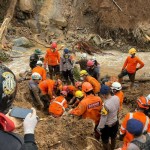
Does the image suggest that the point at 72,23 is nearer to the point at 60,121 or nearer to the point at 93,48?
the point at 93,48

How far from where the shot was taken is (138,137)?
14.7 feet

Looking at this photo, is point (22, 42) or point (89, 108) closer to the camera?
point (89, 108)

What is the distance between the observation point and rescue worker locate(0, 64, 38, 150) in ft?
7.84

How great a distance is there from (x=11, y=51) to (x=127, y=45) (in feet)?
19.0

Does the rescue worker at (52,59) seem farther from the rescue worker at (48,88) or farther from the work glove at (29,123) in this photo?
the work glove at (29,123)

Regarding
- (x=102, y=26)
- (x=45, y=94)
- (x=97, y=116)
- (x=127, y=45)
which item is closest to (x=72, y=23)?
(x=102, y=26)

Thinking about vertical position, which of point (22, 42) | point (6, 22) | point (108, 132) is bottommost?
point (22, 42)

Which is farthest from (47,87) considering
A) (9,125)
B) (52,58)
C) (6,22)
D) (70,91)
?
(6,22)

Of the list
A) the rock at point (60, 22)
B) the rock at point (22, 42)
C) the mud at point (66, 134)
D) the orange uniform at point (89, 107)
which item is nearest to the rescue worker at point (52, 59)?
the rock at point (22, 42)

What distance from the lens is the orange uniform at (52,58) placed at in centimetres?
1145

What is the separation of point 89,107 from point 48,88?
268cm

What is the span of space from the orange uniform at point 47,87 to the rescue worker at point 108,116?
8.62ft

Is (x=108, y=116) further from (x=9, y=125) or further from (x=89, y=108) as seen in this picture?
(x=9, y=125)

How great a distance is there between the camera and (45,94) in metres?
9.24
